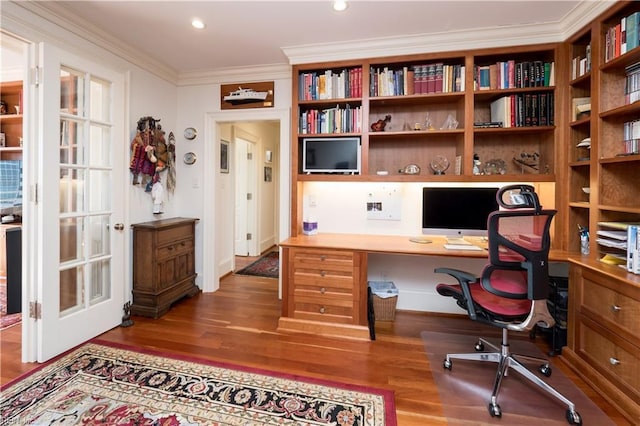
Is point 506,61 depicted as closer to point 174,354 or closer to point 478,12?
point 478,12

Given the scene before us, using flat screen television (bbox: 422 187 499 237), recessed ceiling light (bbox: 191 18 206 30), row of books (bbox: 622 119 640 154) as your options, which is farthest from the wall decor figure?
row of books (bbox: 622 119 640 154)

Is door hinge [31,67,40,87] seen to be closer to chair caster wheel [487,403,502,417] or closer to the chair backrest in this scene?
the chair backrest

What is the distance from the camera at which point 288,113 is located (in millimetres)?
3221

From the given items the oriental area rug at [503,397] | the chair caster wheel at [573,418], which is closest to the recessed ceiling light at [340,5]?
the oriental area rug at [503,397]

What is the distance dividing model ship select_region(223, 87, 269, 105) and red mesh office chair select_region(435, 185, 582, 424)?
2514 millimetres

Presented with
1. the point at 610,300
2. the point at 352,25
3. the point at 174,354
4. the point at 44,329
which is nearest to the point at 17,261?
the point at 44,329

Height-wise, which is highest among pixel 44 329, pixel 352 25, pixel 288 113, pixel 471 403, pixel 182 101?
pixel 352 25

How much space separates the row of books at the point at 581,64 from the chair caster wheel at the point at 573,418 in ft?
7.46

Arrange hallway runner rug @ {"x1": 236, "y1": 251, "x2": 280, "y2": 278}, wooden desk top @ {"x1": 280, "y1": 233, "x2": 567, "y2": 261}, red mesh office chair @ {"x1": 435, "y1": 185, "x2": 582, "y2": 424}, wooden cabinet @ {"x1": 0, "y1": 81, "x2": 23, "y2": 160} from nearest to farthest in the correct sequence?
red mesh office chair @ {"x1": 435, "y1": 185, "x2": 582, "y2": 424}, wooden desk top @ {"x1": 280, "y1": 233, "x2": 567, "y2": 261}, wooden cabinet @ {"x1": 0, "y1": 81, "x2": 23, "y2": 160}, hallway runner rug @ {"x1": 236, "y1": 251, "x2": 280, "y2": 278}

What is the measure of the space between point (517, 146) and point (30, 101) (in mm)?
3888

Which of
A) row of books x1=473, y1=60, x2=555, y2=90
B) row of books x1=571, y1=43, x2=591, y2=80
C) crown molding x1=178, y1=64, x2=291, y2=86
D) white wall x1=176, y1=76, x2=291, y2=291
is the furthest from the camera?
white wall x1=176, y1=76, x2=291, y2=291

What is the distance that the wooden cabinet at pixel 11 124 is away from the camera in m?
3.65

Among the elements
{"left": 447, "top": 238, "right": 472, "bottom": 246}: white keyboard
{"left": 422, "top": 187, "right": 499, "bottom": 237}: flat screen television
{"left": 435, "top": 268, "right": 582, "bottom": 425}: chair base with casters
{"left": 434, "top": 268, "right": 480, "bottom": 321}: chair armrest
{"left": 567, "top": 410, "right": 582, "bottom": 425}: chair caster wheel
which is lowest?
{"left": 567, "top": 410, "right": 582, "bottom": 425}: chair caster wheel

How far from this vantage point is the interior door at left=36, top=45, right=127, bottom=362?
2.11 m
